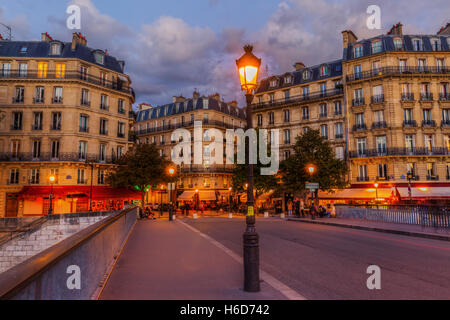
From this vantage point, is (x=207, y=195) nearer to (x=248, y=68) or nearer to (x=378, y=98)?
(x=378, y=98)

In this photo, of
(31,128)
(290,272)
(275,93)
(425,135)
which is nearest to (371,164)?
(425,135)

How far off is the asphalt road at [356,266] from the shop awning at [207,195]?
3011 centimetres

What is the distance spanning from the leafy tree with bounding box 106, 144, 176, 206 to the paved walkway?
2043 cm

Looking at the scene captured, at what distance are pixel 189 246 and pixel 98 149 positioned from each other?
24.3 metres

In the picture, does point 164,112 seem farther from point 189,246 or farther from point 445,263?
point 445,263

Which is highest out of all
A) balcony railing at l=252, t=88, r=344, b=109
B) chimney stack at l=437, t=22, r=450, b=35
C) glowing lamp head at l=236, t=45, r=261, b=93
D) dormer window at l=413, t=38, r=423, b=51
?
chimney stack at l=437, t=22, r=450, b=35

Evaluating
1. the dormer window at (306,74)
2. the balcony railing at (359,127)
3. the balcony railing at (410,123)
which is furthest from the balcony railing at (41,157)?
the balcony railing at (410,123)

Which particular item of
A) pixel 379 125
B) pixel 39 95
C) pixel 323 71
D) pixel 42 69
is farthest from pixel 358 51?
pixel 39 95

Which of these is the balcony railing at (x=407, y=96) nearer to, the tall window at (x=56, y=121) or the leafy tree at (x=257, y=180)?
the leafy tree at (x=257, y=180)

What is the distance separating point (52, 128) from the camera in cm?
2852

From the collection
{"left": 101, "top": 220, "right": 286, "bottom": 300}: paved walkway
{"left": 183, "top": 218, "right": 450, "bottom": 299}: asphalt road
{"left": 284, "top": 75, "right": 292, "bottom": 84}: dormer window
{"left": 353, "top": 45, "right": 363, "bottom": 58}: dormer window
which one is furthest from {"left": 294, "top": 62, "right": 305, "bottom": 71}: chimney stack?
{"left": 101, "top": 220, "right": 286, "bottom": 300}: paved walkway

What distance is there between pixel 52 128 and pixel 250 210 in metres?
29.2

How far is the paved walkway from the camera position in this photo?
4.58m

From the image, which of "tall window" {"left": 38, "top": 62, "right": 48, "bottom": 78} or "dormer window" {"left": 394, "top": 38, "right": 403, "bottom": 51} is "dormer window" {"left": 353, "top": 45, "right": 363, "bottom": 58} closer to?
"dormer window" {"left": 394, "top": 38, "right": 403, "bottom": 51}
